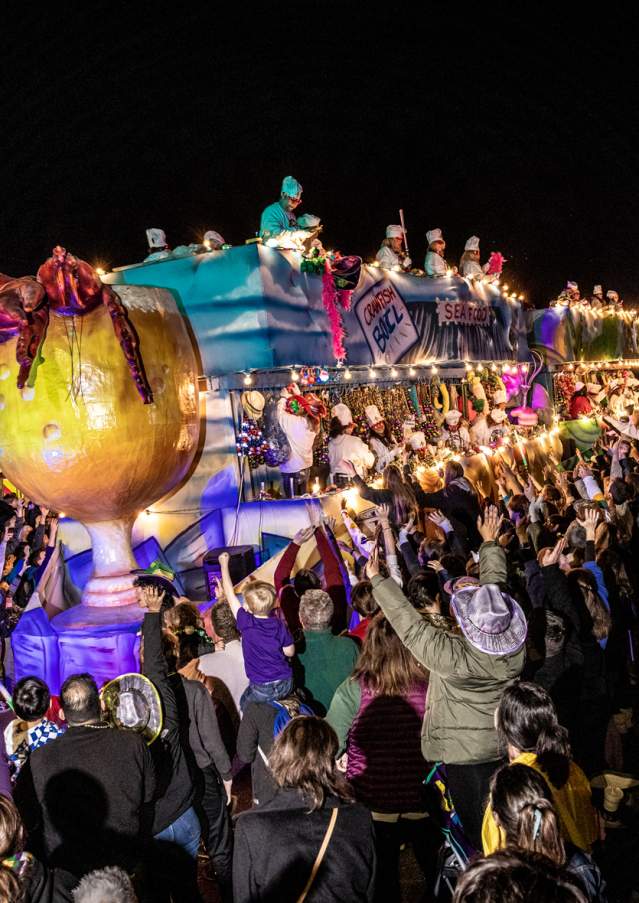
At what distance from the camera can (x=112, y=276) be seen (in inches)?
366

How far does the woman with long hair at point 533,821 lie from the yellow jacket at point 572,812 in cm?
29

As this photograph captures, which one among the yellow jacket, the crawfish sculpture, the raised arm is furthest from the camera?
the crawfish sculpture

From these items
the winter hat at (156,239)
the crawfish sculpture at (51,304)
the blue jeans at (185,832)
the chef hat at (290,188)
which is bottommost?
the blue jeans at (185,832)

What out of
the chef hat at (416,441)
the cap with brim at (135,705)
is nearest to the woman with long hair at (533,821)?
the cap with brim at (135,705)

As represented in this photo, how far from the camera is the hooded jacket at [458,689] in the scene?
10.5 ft

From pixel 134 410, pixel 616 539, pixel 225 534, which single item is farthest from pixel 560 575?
pixel 225 534

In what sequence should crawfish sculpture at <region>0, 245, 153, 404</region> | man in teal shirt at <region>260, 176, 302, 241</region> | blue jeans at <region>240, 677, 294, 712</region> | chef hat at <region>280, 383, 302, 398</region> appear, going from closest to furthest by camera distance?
blue jeans at <region>240, 677, 294, 712</region>, crawfish sculpture at <region>0, 245, 153, 404</region>, chef hat at <region>280, 383, 302, 398</region>, man in teal shirt at <region>260, 176, 302, 241</region>

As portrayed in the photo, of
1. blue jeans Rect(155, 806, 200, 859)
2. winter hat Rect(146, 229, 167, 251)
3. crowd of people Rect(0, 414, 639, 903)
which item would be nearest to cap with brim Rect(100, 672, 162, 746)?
crowd of people Rect(0, 414, 639, 903)

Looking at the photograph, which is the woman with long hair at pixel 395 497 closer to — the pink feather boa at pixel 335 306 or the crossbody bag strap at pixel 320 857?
the pink feather boa at pixel 335 306

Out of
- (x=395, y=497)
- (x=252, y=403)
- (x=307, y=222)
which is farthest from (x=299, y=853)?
Answer: (x=307, y=222)

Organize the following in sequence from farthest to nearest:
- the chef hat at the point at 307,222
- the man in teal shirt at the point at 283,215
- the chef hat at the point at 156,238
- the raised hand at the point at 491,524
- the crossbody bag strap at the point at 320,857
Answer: the chef hat at the point at 156,238 → the chef hat at the point at 307,222 → the man in teal shirt at the point at 283,215 → the raised hand at the point at 491,524 → the crossbody bag strap at the point at 320,857

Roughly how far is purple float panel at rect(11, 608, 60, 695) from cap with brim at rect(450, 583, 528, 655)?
16.7 ft

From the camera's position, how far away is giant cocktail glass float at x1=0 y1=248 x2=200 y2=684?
6617 mm

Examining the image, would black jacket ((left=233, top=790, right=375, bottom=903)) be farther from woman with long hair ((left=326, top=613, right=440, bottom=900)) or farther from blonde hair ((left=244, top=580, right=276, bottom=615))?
blonde hair ((left=244, top=580, right=276, bottom=615))
